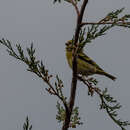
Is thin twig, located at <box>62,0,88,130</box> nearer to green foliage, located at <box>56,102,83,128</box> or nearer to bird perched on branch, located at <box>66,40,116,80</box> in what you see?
green foliage, located at <box>56,102,83,128</box>

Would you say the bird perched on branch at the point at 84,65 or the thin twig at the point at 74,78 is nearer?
the thin twig at the point at 74,78

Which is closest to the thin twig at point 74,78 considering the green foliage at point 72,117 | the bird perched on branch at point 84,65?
the green foliage at point 72,117

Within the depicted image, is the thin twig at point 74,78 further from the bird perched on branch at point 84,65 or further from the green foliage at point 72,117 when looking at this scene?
the bird perched on branch at point 84,65

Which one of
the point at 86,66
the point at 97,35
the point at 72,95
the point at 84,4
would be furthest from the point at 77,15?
the point at 86,66

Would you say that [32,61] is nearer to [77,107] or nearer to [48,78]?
[48,78]

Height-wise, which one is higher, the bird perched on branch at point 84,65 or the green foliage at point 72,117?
the bird perched on branch at point 84,65


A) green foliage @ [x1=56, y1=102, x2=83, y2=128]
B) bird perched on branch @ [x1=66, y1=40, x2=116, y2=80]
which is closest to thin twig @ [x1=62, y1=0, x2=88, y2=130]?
green foliage @ [x1=56, y1=102, x2=83, y2=128]

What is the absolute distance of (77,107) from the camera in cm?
573

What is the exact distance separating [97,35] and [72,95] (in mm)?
1002

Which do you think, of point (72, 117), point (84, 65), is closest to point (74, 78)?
point (72, 117)

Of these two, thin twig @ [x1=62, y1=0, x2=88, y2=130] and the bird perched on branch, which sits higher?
the bird perched on branch

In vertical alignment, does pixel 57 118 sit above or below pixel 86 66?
below

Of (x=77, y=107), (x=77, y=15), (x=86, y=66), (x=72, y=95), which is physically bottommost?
(x=72, y=95)

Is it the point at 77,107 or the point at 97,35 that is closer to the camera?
the point at 97,35
